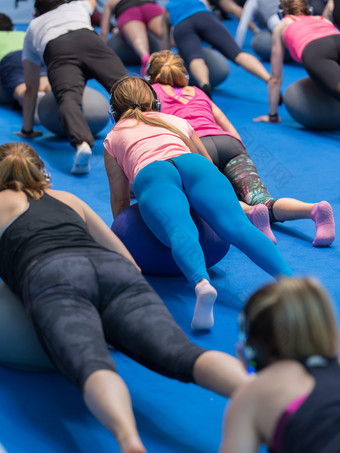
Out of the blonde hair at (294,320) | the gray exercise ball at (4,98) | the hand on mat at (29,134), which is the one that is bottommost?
the gray exercise ball at (4,98)

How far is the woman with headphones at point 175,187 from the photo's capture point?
2598 millimetres

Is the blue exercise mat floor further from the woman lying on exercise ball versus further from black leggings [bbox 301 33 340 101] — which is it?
black leggings [bbox 301 33 340 101]

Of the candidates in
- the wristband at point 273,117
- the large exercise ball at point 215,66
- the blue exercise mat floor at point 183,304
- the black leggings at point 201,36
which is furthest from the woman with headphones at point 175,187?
the large exercise ball at point 215,66

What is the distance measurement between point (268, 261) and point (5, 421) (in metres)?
1.10

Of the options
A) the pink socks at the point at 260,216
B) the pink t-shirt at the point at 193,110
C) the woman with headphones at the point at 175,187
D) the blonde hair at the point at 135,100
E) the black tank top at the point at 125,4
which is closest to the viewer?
the woman with headphones at the point at 175,187

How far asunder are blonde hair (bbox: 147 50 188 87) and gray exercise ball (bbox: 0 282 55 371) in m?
1.82

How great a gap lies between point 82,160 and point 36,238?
6.75 ft

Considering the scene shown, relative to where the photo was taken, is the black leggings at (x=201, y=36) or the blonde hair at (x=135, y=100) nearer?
the blonde hair at (x=135, y=100)

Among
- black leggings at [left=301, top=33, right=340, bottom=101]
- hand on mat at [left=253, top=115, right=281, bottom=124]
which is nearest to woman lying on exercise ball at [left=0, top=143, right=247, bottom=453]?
black leggings at [left=301, top=33, right=340, bottom=101]

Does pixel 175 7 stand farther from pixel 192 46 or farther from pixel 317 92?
pixel 317 92

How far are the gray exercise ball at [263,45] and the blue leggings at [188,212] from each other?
424cm

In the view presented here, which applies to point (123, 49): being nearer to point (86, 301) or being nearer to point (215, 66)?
point (215, 66)

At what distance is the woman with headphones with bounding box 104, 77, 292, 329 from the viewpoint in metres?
2.60

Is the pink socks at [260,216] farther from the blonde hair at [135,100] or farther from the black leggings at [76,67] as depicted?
the black leggings at [76,67]
